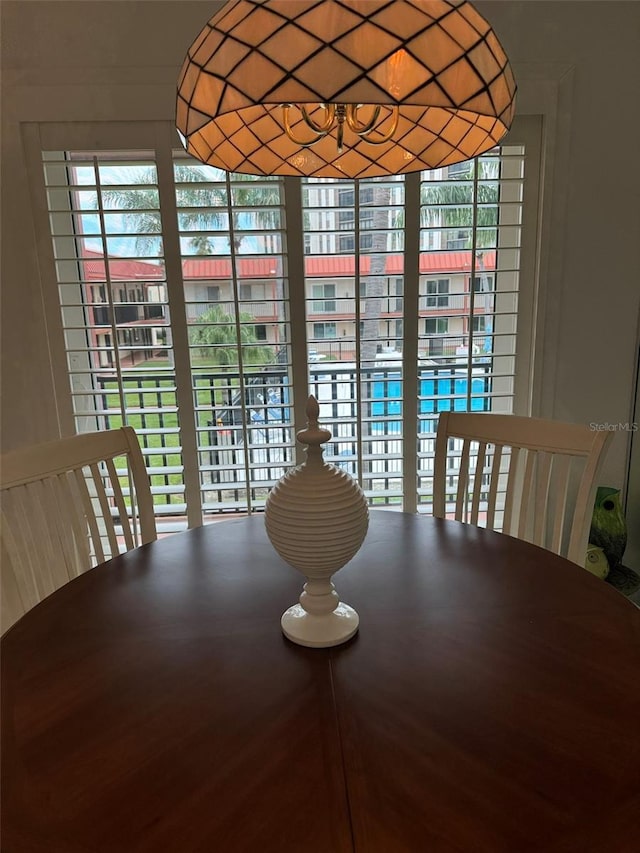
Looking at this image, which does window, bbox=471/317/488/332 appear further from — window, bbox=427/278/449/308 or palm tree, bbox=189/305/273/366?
palm tree, bbox=189/305/273/366

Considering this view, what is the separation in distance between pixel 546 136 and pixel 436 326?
0.72m

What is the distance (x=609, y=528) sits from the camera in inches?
84.0

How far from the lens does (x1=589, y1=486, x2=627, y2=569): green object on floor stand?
2.13 m

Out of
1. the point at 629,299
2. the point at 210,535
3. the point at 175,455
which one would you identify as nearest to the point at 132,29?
the point at 175,455

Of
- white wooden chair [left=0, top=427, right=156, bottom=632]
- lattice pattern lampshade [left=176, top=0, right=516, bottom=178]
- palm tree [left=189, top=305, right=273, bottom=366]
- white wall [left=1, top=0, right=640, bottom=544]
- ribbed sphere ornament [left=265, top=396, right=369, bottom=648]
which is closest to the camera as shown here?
lattice pattern lampshade [left=176, top=0, right=516, bottom=178]

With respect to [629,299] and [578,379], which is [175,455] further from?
[629,299]

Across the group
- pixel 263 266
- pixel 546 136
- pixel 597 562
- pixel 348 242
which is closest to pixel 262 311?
pixel 263 266

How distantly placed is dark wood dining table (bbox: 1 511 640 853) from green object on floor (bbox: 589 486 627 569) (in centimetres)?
110

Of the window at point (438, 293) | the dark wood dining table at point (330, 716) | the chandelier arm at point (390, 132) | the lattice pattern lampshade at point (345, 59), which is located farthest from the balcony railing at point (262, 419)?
the lattice pattern lampshade at point (345, 59)

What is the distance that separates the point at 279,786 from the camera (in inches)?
26.0

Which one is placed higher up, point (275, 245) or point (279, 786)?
point (275, 245)

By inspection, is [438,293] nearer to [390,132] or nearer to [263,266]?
[263,266]

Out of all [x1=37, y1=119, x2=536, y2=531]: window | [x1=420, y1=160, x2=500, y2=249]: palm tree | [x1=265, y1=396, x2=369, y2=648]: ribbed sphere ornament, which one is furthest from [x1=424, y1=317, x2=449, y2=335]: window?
[x1=265, y1=396, x2=369, y2=648]: ribbed sphere ornament

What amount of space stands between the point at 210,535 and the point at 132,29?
1.62 metres
